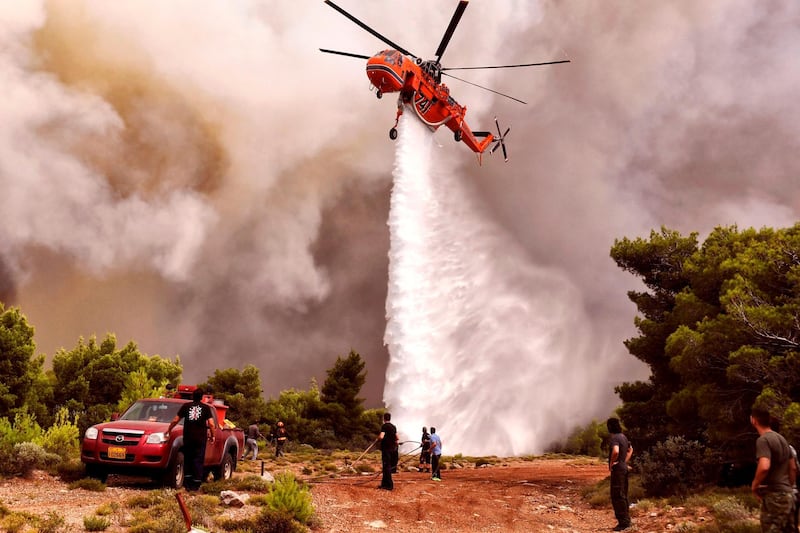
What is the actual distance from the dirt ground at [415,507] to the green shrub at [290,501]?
0.61 metres

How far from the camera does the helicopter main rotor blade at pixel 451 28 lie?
112ft

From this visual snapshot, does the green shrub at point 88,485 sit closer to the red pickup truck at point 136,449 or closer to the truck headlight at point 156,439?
the red pickup truck at point 136,449

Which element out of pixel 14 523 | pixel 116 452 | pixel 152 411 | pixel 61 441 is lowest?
pixel 14 523

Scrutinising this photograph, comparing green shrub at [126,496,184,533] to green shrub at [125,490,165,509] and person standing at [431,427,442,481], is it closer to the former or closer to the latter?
green shrub at [125,490,165,509]

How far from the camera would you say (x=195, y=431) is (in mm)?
11609

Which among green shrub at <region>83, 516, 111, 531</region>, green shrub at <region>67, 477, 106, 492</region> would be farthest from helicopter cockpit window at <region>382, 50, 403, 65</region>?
green shrub at <region>83, 516, 111, 531</region>

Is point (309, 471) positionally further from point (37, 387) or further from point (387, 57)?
point (387, 57)

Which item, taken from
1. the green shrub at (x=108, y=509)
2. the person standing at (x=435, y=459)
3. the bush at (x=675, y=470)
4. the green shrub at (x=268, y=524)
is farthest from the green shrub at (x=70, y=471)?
the bush at (x=675, y=470)

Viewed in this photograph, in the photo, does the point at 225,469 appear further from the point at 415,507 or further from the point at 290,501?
the point at 290,501

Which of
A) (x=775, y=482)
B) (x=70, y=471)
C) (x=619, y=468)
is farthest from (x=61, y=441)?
(x=775, y=482)

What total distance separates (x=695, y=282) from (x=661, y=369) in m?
3.68

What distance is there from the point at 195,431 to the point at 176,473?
1764 millimetres

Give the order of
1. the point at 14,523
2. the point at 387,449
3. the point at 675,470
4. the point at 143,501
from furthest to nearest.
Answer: the point at 387,449 → the point at 675,470 → the point at 143,501 → the point at 14,523

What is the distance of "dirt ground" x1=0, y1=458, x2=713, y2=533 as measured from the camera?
11039mm
